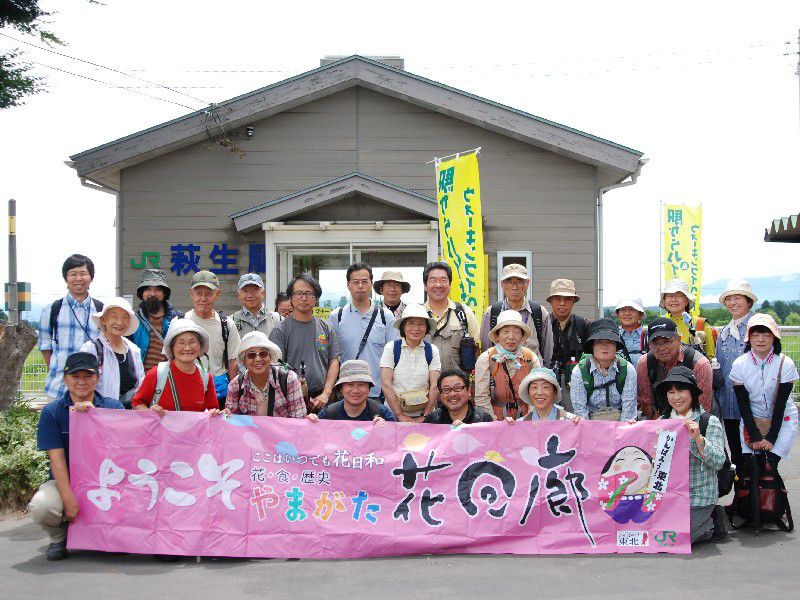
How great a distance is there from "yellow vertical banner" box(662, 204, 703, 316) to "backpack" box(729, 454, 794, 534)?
728cm

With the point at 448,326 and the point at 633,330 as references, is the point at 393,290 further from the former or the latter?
the point at 633,330

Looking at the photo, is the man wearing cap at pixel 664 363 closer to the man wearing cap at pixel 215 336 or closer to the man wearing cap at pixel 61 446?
the man wearing cap at pixel 215 336

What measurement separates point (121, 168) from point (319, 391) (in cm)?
666

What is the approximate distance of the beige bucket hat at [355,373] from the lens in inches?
231

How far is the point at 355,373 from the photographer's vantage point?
592cm

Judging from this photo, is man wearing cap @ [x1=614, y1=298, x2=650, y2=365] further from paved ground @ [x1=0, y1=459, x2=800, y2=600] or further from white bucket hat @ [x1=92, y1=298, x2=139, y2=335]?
white bucket hat @ [x1=92, y1=298, x2=139, y2=335]

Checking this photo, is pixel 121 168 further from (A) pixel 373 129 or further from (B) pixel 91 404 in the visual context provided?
(B) pixel 91 404

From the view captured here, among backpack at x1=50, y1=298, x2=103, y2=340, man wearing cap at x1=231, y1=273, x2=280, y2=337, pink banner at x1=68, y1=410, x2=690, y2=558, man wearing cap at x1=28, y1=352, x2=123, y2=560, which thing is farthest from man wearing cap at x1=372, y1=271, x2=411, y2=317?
man wearing cap at x1=28, y1=352, x2=123, y2=560

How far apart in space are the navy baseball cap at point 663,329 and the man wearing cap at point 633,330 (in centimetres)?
65

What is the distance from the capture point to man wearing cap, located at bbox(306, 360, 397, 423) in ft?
19.4

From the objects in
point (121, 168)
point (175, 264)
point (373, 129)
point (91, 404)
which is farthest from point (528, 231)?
point (91, 404)

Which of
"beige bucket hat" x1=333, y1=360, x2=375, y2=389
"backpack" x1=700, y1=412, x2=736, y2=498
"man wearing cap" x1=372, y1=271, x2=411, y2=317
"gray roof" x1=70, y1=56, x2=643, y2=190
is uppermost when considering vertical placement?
"gray roof" x1=70, y1=56, x2=643, y2=190

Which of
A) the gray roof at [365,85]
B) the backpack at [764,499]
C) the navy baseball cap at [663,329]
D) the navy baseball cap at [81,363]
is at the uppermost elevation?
the gray roof at [365,85]

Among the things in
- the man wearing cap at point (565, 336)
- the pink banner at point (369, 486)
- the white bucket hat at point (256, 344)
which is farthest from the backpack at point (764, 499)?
the white bucket hat at point (256, 344)
